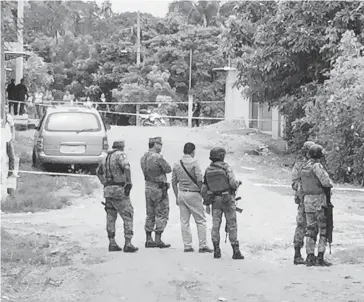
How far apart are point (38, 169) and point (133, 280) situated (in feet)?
34.5

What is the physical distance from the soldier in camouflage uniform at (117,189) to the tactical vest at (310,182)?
7.55 ft

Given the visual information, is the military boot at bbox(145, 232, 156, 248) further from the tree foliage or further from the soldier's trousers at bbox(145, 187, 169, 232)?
the tree foliage

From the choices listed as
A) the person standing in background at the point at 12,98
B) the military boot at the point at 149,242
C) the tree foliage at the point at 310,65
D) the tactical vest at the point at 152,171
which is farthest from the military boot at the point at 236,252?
the person standing in background at the point at 12,98

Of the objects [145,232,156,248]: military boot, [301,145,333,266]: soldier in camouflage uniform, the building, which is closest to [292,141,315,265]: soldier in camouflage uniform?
[301,145,333,266]: soldier in camouflage uniform

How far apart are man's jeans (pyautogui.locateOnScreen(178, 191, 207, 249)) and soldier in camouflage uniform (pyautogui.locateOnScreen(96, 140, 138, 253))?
68 cm

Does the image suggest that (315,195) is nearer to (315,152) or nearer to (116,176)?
(315,152)

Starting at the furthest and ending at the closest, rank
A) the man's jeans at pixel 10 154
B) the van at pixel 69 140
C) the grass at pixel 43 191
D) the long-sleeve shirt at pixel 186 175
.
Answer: the van at pixel 69 140 → the man's jeans at pixel 10 154 → the grass at pixel 43 191 → the long-sleeve shirt at pixel 186 175

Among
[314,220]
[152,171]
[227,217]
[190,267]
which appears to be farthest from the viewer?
[152,171]

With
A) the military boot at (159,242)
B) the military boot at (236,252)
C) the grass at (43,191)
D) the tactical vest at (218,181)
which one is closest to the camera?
the tactical vest at (218,181)

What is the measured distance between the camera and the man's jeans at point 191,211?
10016mm

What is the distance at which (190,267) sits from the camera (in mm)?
8992

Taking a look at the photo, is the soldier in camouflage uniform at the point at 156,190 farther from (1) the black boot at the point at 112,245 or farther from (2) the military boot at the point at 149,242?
(1) the black boot at the point at 112,245

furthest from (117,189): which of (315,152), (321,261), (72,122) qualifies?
(72,122)

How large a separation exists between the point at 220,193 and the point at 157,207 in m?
1.27
